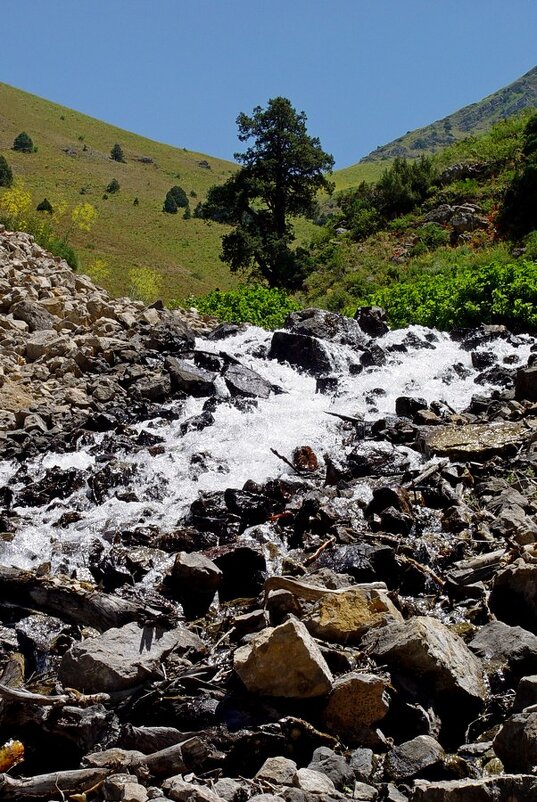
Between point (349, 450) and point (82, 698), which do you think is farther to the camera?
point (349, 450)

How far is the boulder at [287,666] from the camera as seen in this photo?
3666mm

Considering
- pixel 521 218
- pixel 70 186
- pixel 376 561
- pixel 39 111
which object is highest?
pixel 39 111

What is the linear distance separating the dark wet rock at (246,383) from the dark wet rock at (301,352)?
1.53 m

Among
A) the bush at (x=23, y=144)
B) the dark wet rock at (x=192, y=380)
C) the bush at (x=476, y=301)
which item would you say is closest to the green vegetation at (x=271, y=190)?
→ the bush at (x=476, y=301)

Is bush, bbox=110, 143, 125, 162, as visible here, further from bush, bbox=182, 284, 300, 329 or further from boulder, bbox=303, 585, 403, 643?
boulder, bbox=303, 585, 403, 643

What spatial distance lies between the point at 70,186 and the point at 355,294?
42.7 m

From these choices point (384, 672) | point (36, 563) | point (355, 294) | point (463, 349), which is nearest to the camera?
point (384, 672)

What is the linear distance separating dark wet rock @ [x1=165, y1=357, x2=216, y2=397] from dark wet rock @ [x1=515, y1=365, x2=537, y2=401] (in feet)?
17.6

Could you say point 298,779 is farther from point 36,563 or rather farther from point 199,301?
point 199,301

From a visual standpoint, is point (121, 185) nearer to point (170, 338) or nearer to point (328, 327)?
point (328, 327)

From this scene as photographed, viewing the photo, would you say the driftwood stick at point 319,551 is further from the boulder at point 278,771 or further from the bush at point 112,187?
the bush at point 112,187

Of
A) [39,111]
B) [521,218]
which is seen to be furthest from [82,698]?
[39,111]

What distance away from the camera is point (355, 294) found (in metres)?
23.0

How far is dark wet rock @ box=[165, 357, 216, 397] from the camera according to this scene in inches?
503
